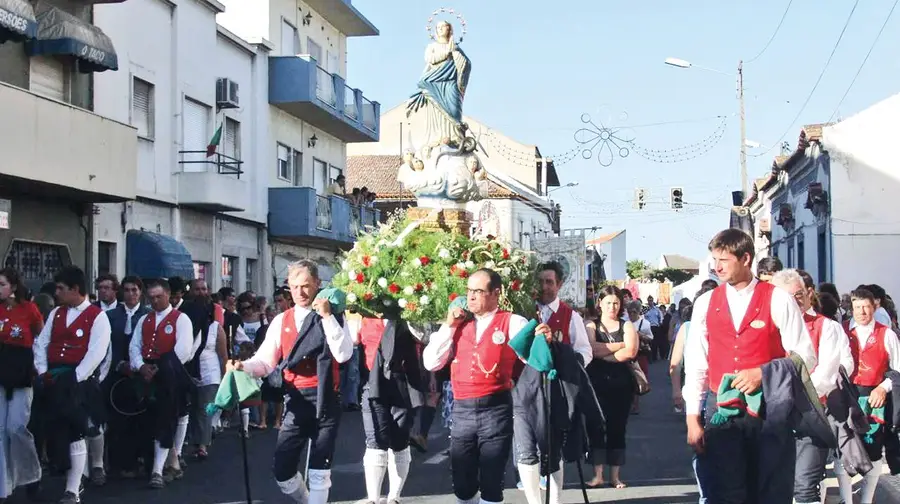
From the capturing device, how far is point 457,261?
9750 mm

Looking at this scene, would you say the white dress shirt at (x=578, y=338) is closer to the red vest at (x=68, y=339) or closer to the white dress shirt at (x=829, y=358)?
the white dress shirt at (x=829, y=358)

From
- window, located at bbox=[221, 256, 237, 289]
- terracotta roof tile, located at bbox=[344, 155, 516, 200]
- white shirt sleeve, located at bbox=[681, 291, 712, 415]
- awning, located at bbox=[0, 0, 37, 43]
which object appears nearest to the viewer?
white shirt sleeve, located at bbox=[681, 291, 712, 415]

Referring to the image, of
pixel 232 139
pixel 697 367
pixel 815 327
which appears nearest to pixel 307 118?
pixel 232 139

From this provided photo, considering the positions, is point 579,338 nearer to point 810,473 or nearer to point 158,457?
point 810,473

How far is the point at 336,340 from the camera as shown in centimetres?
781

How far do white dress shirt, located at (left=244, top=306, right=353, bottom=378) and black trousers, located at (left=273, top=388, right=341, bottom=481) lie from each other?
10.8 inches

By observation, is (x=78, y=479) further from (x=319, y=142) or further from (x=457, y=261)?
(x=319, y=142)

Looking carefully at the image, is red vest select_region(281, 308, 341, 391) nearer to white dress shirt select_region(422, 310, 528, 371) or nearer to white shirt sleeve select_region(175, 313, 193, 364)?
white dress shirt select_region(422, 310, 528, 371)

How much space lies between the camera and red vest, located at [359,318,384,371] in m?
9.48

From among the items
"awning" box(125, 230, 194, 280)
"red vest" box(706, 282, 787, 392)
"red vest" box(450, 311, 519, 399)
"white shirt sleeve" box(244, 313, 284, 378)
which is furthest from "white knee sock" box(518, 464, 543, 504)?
"awning" box(125, 230, 194, 280)

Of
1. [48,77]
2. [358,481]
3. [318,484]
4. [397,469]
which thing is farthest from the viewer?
[48,77]

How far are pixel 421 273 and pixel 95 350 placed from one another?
2.80 m

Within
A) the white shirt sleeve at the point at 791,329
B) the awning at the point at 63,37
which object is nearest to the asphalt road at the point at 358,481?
the white shirt sleeve at the point at 791,329

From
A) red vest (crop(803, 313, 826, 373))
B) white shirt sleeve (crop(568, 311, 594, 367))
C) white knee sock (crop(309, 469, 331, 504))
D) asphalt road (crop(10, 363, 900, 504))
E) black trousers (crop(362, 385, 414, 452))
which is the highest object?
red vest (crop(803, 313, 826, 373))
